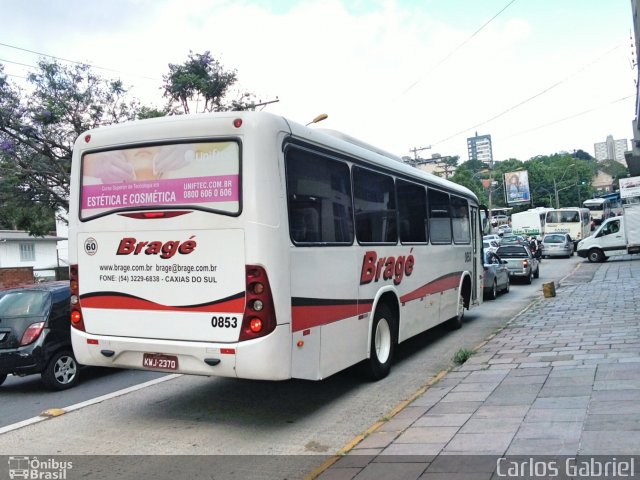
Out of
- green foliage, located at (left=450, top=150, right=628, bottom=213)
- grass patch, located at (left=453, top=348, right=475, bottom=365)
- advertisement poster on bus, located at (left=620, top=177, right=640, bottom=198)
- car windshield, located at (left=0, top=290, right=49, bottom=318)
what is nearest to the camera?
car windshield, located at (left=0, top=290, right=49, bottom=318)

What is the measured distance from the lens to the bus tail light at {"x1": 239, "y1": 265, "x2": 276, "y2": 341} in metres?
5.30

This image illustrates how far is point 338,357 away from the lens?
6.46 metres

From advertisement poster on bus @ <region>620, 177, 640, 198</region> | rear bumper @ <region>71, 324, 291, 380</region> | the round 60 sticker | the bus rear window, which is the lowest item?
rear bumper @ <region>71, 324, 291, 380</region>

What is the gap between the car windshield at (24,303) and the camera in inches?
310

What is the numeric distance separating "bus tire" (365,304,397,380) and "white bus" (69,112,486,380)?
0.40 m

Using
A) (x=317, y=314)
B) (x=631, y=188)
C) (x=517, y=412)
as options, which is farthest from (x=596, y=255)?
(x=317, y=314)

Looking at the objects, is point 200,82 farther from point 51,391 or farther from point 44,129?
point 51,391

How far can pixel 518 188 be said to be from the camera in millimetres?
82312

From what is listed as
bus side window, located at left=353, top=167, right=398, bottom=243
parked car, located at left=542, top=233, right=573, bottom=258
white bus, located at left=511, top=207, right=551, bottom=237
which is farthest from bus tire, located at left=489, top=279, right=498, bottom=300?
white bus, located at left=511, top=207, right=551, bottom=237

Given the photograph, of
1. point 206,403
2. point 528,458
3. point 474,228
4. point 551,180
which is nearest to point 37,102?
point 474,228

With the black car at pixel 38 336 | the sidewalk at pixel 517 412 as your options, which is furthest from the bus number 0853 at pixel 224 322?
the black car at pixel 38 336

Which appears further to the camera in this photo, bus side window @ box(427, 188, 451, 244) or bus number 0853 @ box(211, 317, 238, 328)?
bus side window @ box(427, 188, 451, 244)

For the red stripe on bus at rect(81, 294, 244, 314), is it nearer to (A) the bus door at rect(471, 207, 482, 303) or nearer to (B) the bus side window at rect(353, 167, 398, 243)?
(B) the bus side window at rect(353, 167, 398, 243)

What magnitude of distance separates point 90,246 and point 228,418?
2382 millimetres
